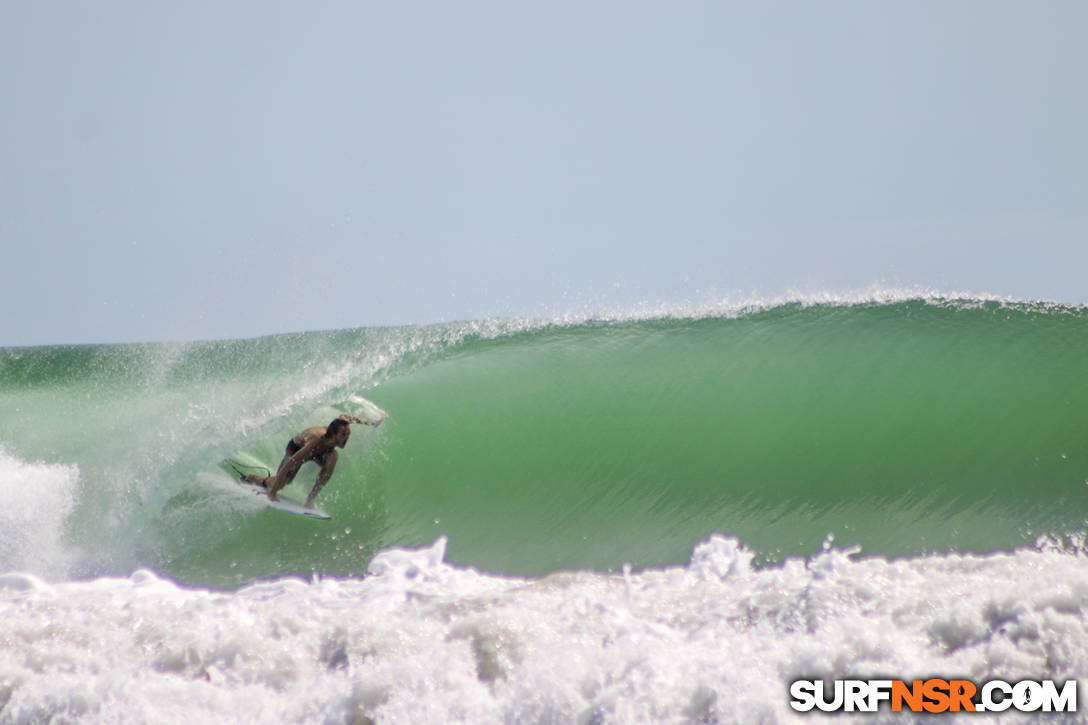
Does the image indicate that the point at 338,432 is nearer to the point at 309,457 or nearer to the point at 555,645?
the point at 309,457

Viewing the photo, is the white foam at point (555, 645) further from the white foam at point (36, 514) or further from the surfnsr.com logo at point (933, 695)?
the white foam at point (36, 514)

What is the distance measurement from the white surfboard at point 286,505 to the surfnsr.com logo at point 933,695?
431cm

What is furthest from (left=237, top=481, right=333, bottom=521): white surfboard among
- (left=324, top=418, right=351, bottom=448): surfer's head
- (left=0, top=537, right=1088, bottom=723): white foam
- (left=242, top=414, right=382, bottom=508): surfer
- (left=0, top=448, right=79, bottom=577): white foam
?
(left=0, top=537, right=1088, bottom=723): white foam

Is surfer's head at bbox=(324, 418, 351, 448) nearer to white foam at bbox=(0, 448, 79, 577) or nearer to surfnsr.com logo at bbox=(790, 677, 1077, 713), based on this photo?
white foam at bbox=(0, 448, 79, 577)

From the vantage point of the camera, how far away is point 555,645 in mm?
2488

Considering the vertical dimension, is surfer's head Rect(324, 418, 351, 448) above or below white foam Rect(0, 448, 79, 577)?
above

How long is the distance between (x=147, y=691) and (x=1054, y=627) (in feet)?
8.65

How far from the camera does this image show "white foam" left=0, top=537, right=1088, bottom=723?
2184 millimetres

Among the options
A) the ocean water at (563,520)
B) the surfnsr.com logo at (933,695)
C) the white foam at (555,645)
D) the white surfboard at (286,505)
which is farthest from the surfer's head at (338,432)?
the surfnsr.com logo at (933,695)

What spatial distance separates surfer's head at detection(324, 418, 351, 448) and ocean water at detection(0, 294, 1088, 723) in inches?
10.6

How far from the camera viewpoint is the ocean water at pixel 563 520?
2330 mm

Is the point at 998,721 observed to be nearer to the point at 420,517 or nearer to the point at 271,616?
the point at 271,616

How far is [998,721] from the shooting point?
1923 millimetres

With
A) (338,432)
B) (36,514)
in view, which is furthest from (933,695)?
(36,514)
